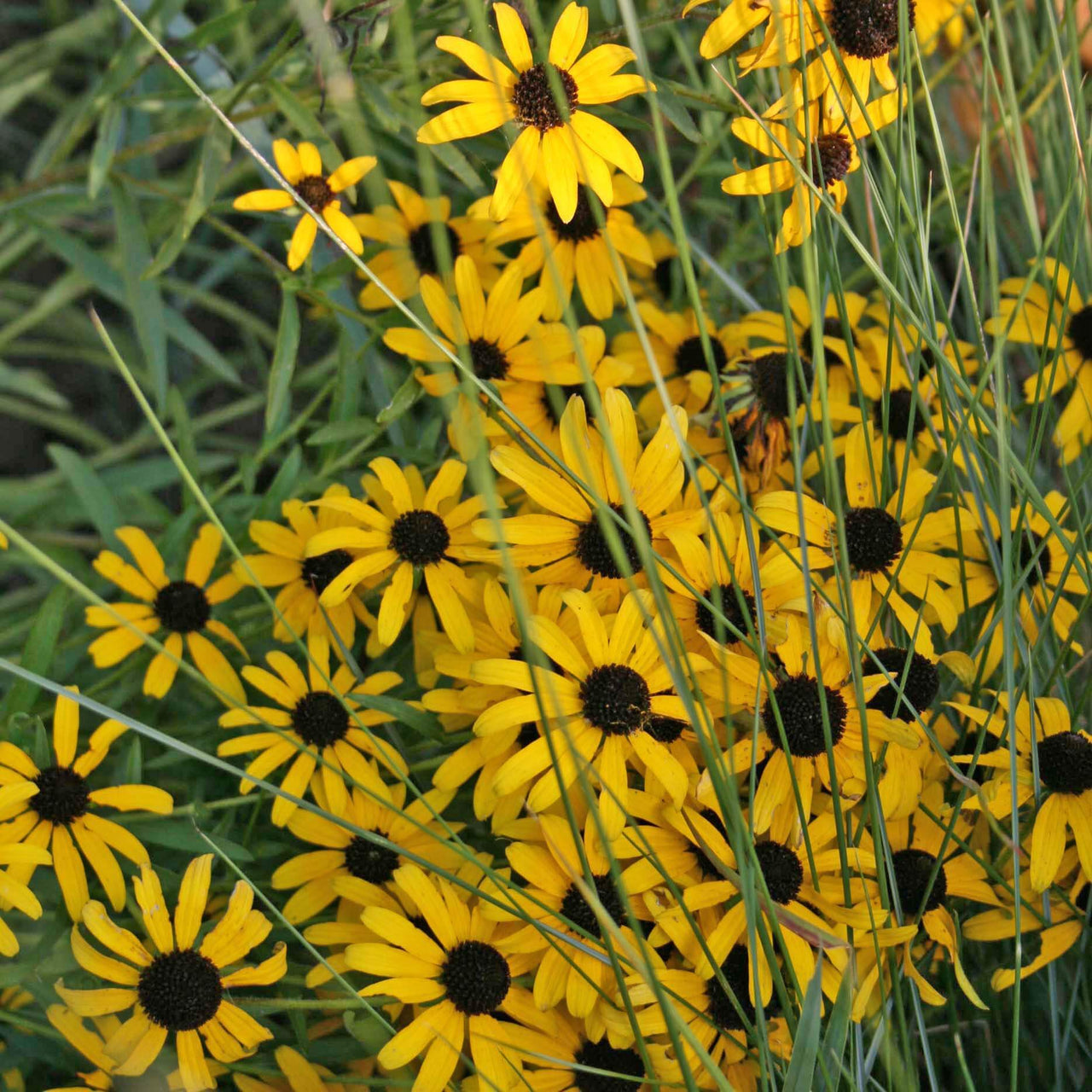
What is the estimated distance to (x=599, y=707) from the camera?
67cm

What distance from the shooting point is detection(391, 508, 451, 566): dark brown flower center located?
76cm

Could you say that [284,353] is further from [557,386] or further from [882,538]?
[882,538]

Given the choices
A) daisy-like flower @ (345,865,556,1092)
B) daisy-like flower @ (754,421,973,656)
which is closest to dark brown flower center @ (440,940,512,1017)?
daisy-like flower @ (345,865,556,1092)

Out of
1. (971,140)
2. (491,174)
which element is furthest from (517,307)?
(971,140)

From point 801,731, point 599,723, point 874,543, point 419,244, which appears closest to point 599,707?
point 599,723

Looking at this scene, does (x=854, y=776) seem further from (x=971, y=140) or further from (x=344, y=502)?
(x=971, y=140)

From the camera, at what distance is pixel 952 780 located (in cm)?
77

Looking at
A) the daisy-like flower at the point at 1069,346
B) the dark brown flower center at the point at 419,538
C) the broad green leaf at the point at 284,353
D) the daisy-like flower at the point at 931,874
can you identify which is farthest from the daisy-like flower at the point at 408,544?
the daisy-like flower at the point at 1069,346

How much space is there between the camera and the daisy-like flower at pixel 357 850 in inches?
29.1

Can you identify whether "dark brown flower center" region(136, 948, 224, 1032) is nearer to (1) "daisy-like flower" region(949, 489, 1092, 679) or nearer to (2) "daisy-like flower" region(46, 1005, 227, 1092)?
(2) "daisy-like flower" region(46, 1005, 227, 1092)

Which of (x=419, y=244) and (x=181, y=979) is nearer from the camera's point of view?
(x=181, y=979)

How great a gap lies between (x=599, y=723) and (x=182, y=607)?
36 centimetres

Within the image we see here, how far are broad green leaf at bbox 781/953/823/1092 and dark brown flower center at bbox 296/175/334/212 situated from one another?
61 centimetres

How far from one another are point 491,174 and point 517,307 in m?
0.12
